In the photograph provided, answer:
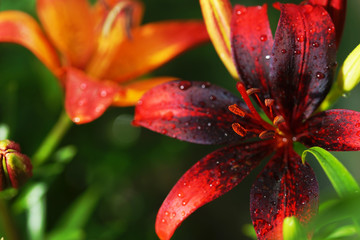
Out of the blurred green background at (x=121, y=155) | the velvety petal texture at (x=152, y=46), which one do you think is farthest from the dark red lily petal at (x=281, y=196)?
the blurred green background at (x=121, y=155)

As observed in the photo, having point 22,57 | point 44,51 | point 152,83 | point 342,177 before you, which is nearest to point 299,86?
point 342,177

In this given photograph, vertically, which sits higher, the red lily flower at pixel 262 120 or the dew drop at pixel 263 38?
the dew drop at pixel 263 38

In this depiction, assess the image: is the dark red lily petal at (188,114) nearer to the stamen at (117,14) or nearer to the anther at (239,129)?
the anther at (239,129)

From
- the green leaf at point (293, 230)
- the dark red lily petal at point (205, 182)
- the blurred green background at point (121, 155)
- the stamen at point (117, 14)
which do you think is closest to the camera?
the green leaf at point (293, 230)

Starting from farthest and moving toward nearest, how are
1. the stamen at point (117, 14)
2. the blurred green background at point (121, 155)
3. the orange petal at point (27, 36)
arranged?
the blurred green background at point (121, 155) → the stamen at point (117, 14) → the orange petal at point (27, 36)

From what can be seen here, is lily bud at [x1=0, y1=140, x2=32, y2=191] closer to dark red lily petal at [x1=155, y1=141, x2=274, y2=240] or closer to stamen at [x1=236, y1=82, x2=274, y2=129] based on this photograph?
dark red lily petal at [x1=155, y1=141, x2=274, y2=240]

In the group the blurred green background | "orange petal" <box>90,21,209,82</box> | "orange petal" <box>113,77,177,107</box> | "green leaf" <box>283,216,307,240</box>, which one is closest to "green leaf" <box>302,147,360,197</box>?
"green leaf" <box>283,216,307,240</box>

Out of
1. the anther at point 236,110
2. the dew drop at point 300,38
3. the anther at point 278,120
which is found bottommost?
the anther at point 278,120
